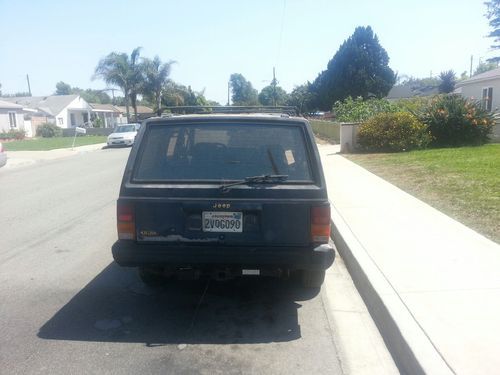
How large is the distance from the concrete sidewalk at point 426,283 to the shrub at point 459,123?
34.0ft

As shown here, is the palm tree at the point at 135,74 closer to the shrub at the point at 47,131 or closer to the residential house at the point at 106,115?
the shrub at the point at 47,131

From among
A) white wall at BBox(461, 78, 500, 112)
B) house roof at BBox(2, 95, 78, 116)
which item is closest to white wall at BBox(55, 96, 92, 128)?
house roof at BBox(2, 95, 78, 116)

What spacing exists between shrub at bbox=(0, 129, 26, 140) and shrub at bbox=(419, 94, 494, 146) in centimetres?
3293

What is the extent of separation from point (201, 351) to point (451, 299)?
221 cm

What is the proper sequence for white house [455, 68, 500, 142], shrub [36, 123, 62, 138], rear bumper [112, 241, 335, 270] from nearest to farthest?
1. rear bumper [112, 241, 335, 270]
2. white house [455, 68, 500, 142]
3. shrub [36, 123, 62, 138]

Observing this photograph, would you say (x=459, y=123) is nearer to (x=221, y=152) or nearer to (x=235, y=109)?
(x=235, y=109)

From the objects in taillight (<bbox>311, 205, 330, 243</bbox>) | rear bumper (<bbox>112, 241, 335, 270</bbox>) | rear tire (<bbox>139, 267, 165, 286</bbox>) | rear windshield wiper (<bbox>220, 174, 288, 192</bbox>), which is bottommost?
rear tire (<bbox>139, 267, 165, 286</bbox>)

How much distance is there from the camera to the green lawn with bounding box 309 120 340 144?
25047 mm

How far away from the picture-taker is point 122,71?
48.2 meters

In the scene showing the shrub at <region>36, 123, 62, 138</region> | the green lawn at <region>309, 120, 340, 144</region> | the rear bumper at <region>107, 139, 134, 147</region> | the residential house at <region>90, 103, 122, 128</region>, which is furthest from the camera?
the residential house at <region>90, 103, 122, 128</region>

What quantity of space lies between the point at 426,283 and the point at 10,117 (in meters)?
44.7

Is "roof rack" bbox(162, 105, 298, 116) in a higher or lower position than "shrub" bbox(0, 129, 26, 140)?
higher

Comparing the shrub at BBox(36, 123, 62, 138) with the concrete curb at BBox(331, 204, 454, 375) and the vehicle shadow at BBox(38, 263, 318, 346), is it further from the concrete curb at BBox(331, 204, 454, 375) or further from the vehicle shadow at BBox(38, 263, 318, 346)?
the concrete curb at BBox(331, 204, 454, 375)

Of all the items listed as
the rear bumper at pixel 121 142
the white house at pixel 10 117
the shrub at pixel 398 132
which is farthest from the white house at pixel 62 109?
the shrub at pixel 398 132
